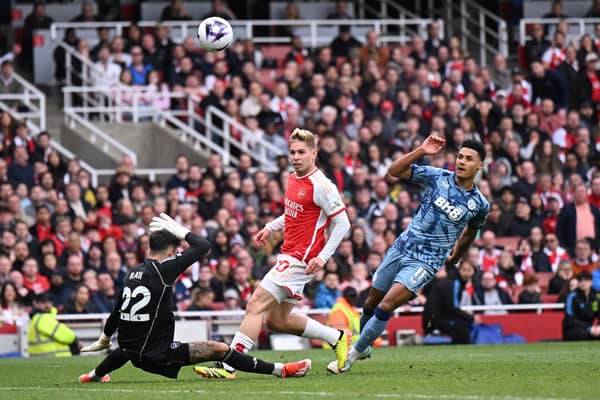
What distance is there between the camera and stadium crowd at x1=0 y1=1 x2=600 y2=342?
22.1 meters

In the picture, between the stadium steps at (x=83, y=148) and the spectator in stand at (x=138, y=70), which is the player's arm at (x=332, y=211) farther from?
the spectator in stand at (x=138, y=70)

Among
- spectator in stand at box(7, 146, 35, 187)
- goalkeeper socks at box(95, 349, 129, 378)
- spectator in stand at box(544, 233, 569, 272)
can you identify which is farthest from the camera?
spectator in stand at box(544, 233, 569, 272)

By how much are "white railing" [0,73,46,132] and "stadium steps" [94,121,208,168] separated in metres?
1.07

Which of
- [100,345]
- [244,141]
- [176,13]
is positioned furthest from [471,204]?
[176,13]

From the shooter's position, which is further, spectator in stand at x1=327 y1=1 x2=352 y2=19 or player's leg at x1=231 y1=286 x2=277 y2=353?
spectator in stand at x1=327 y1=1 x2=352 y2=19

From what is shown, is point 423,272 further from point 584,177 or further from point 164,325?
point 584,177

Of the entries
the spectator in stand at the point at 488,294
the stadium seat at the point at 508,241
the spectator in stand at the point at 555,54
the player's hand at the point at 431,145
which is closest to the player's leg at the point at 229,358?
the player's hand at the point at 431,145

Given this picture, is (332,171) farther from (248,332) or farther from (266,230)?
(248,332)

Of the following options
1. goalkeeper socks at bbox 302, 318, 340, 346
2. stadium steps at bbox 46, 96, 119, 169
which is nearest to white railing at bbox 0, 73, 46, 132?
stadium steps at bbox 46, 96, 119, 169

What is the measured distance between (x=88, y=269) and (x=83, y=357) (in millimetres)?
2588

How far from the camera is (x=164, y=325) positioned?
12.7m

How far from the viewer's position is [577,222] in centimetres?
2442

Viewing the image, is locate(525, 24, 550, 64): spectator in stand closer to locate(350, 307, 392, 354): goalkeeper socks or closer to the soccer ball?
the soccer ball

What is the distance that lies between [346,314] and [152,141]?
7.66m
